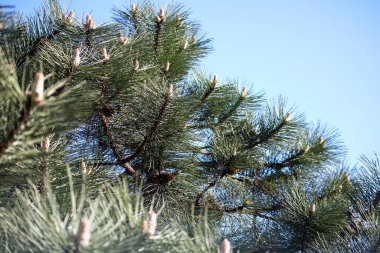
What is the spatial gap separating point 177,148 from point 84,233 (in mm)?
1420

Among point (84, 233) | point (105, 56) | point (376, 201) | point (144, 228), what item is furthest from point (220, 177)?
point (84, 233)

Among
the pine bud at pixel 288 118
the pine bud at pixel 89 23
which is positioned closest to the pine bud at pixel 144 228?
the pine bud at pixel 89 23

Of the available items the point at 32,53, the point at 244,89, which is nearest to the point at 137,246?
the point at 32,53

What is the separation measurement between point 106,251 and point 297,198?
1.30 metres

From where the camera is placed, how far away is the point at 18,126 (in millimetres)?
667

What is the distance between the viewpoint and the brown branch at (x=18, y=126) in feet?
2.08

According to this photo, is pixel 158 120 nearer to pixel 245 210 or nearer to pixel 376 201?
pixel 245 210

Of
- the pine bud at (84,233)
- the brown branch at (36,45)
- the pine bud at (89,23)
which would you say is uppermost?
the pine bud at (89,23)

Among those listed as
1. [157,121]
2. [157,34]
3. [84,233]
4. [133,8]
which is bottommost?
[84,233]

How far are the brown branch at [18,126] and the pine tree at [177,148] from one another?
0.22 metres

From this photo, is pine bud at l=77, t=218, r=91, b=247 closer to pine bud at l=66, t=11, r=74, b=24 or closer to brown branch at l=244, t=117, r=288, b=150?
pine bud at l=66, t=11, r=74, b=24

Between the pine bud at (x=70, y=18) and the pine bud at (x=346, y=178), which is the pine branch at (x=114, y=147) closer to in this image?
the pine bud at (x=70, y=18)

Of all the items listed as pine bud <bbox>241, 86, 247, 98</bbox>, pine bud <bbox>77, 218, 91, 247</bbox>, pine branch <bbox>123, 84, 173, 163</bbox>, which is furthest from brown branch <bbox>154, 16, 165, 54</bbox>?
pine bud <bbox>77, 218, 91, 247</bbox>

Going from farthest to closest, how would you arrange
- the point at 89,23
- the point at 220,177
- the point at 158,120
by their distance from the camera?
1. the point at 220,177
2. the point at 158,120
3. the point at 89,23
